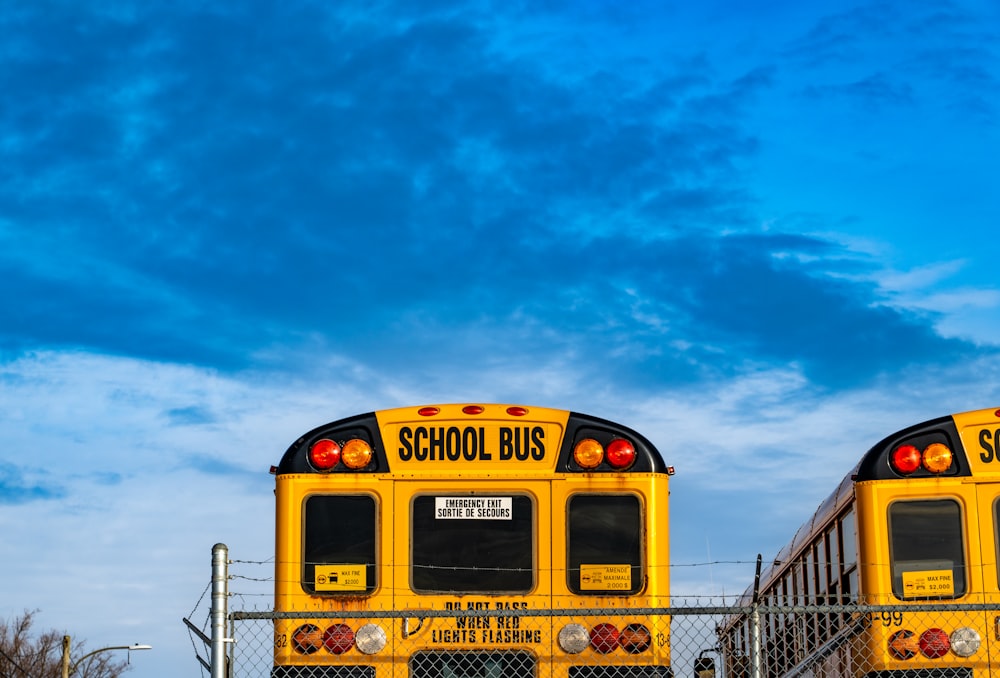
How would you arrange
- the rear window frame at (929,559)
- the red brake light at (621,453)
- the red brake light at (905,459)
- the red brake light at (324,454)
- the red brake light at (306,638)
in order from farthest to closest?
the red brake light at (905,459), the rear window frame at (929,559), the red brake light at (324,454), the red brake light at (621,453), the red brake light at (306,638)

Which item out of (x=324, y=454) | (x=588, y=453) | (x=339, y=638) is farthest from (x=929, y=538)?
(x=324, y=454)

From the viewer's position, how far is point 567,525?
10.5m

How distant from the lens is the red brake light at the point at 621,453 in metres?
10.4

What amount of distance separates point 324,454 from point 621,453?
2173 millimetres

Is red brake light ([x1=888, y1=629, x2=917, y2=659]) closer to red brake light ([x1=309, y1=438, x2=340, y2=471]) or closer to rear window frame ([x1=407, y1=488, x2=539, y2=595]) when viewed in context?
rear window frame ([x1=407, y1=488, x2=539, y2=595])

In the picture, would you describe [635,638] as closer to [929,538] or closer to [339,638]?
[339,638]

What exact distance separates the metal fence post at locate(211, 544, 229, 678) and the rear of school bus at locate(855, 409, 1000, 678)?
518 cm

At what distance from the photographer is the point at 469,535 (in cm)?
1045

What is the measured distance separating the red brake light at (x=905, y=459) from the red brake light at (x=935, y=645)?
120cm

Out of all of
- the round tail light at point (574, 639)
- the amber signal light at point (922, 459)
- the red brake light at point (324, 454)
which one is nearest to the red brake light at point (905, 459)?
the amber signal light at point (922, 459)

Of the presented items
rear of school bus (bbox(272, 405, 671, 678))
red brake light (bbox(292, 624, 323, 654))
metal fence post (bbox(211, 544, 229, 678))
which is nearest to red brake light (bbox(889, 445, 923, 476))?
rear of school bus (bbox(272, 405, 671, 678))

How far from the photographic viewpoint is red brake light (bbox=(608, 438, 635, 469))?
10.4 meters

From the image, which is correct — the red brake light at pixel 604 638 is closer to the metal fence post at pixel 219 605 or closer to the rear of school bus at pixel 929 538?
the rear of school bus at pixel 929 538

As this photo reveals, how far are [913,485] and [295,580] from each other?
463 centimetres
